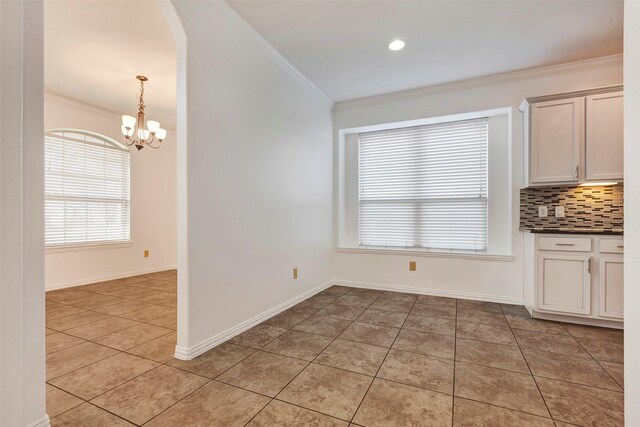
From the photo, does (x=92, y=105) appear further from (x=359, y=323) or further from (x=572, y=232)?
(x=572, y=232)

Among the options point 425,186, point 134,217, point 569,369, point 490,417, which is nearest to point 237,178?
point 490,417

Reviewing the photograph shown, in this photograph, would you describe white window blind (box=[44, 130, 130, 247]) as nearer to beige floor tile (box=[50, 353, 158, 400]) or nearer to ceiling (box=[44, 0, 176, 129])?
ceiling (box=[44, 0, 176, 129])

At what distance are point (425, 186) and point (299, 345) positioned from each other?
105 inches

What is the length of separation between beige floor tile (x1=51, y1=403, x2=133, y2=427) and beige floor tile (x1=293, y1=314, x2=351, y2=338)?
4.58 ft

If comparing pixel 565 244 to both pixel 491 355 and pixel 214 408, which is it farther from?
pixel 214 408

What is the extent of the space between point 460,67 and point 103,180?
16.8ft

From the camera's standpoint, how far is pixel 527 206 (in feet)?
10.8

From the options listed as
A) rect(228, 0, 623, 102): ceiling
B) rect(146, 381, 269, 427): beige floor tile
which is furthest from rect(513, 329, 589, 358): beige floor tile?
rect(228, 0, 623, 102): ceiling

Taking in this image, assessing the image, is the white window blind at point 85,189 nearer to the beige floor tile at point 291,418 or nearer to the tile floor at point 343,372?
the tile floor at point 343,372

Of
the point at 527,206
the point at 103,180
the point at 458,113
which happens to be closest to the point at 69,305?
the point at 103,180

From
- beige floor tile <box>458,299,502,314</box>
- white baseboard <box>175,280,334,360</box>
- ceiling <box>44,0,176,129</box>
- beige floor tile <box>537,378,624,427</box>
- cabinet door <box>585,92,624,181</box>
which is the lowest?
beige floor tile <box>458,299,502,314</box>

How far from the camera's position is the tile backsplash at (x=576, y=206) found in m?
2.97

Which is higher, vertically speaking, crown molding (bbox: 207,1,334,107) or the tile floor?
crown molding (bbox: 207,1,334,107)

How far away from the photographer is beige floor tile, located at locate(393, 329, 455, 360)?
2.17 metres
